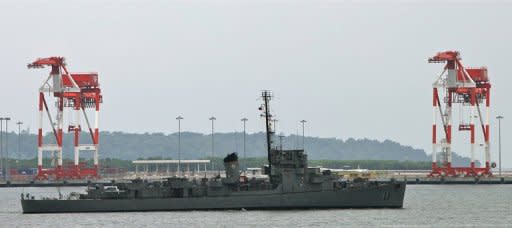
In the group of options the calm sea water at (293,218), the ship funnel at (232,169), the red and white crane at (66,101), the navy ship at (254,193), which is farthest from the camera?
the red and white crane at (66,101)

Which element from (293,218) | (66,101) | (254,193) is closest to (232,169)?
(254,193)

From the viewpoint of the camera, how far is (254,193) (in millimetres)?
92125

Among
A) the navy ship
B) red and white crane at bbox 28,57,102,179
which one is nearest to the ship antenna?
the navy ship

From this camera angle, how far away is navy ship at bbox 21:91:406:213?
91.6 m

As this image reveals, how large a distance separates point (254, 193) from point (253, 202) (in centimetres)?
73

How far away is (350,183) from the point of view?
93500mm

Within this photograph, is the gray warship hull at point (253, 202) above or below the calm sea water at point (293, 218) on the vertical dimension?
above

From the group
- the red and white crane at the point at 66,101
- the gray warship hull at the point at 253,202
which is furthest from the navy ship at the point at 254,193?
the red and white crane at the point at 66,101

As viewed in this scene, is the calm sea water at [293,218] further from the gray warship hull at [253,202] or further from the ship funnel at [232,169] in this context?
the ship funnel at [232,169]

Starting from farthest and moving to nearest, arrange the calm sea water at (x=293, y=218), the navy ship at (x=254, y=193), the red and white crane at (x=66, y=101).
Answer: the red and white crane at (x=66, y=101) < the navy ship at (x=254, y=193) < the calm sea water at (x=293, y=218)

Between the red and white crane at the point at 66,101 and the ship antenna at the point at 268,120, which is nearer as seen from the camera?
the ship antenna at the point at 268,120

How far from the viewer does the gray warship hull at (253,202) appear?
9194 centimetres

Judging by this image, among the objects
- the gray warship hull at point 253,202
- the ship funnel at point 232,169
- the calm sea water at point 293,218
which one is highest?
the ship funnel at point 232,169

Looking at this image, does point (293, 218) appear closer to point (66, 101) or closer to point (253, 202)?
point (253, 202)
